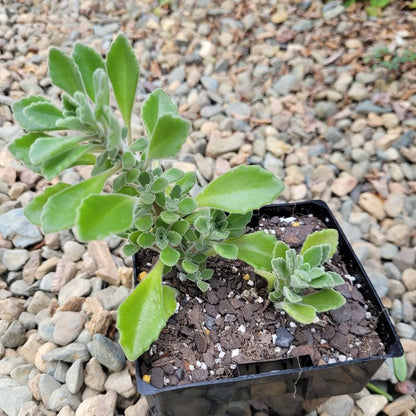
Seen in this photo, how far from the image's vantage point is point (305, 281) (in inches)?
42.5

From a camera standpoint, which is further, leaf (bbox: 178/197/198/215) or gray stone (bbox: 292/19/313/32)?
gray stone (bbox: 292/19/313/32)

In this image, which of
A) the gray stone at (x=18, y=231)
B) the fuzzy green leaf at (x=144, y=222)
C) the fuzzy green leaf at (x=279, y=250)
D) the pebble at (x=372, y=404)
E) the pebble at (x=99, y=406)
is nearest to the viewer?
the fuzzy green leaf at (x=144, y=222)

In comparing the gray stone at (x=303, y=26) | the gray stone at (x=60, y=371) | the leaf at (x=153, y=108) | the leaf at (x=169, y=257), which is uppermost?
the leaf at (x=153, y=108)

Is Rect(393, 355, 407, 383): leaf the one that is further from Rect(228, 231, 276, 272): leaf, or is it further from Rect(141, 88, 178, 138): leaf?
Rect(141, 88, 178, 138): leaf

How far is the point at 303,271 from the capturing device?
108 centimetres

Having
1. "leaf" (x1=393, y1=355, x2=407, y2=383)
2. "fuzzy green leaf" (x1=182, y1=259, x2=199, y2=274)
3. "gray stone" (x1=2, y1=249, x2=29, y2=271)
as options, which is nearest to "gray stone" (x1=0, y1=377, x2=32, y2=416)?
"gray stone" (x1=2, y1=249, x2=29, y2=271)

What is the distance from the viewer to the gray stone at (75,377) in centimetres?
135

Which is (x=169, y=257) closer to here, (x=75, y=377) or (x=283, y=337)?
(x=283, y=337)

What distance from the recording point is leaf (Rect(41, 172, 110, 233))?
85cm

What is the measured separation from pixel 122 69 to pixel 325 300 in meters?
0.74

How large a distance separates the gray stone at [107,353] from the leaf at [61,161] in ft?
2.35

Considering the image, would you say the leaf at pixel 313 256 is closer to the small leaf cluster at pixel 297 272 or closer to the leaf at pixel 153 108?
the small leaf cluster at pixel 297 272

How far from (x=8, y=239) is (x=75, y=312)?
470mm

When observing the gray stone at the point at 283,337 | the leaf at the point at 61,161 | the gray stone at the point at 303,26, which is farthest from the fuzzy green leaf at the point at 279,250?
the gray stone at the point at 303,26
